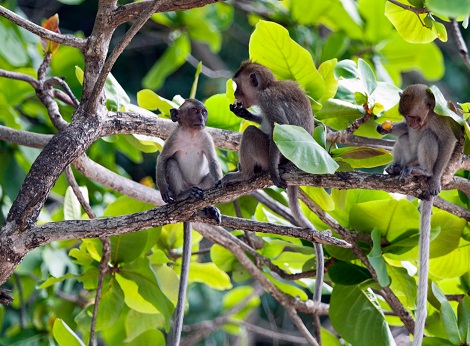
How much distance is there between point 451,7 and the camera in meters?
3.43

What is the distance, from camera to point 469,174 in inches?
201

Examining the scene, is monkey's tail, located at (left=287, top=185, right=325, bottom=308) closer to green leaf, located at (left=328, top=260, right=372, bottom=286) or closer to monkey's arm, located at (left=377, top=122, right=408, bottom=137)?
green leaf, located at (left=328, top=260, right=372, bottom=286)

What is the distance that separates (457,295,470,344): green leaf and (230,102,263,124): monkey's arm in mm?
1776

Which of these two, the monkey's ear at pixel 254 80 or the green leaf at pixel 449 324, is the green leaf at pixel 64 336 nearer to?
the monkey's ear at pixel 254 80

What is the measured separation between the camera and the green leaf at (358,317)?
15.8 ft

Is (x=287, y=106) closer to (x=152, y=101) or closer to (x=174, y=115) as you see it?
(x=174, y=115)

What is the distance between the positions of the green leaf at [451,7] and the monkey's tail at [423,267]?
1.27 metres

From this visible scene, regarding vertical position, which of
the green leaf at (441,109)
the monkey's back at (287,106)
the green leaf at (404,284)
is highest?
the monkey's back at (287,106)

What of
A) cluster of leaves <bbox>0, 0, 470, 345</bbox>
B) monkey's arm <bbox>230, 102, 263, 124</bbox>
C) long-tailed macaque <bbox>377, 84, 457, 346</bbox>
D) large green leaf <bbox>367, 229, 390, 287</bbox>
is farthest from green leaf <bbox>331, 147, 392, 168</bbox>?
monkey's arm <bbox>230, 102, 263, 124</bbox>

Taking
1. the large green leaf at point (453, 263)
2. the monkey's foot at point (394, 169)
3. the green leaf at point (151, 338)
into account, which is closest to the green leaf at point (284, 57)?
the monkey's foot at point (394, 169)

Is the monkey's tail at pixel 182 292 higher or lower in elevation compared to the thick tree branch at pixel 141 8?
lower

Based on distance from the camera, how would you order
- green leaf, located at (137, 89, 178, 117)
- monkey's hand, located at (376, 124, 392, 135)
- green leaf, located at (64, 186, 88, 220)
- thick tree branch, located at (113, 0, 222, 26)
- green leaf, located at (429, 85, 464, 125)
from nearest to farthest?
thick tree branch, located at (113, 0, 222, 26), green leaf, located at (429, 85, 464, 125), monkey's hand, located at (376, 124, 392, 135), green leaf, located at (137, 89, 178, 117), green leaf, located at (64, 186, 88, 220)

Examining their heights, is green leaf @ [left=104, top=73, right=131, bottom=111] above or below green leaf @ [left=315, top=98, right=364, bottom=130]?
above

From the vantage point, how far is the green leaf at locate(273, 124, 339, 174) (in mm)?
3570
